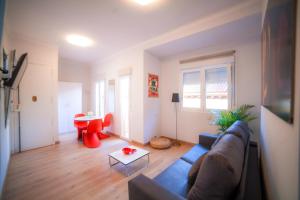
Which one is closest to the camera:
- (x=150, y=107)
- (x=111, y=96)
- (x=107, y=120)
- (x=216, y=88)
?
(x=216, y=88)

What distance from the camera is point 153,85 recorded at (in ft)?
12.8

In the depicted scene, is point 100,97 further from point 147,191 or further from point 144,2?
point 147,191

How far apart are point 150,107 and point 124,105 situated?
3.21 ft

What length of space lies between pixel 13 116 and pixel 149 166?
3.47 metres

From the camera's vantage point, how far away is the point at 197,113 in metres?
3.46

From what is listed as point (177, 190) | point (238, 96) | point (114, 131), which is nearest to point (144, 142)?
point (114, 131)

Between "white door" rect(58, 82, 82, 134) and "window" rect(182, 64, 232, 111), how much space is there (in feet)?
13.9

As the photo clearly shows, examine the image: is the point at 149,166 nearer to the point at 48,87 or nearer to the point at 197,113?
the point at 197,113

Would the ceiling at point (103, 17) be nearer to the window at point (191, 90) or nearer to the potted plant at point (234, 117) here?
the window at point (191, 90)

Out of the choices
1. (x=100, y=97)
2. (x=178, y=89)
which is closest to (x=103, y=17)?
(x=178, y=89)

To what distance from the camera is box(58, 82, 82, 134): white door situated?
15.7 ft

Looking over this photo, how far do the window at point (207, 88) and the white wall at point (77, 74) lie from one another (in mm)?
4173

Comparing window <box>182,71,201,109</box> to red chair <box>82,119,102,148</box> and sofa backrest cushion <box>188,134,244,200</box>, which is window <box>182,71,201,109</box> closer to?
red chair <box>82,119,102,148</box>

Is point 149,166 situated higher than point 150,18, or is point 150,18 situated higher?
point 150,18
